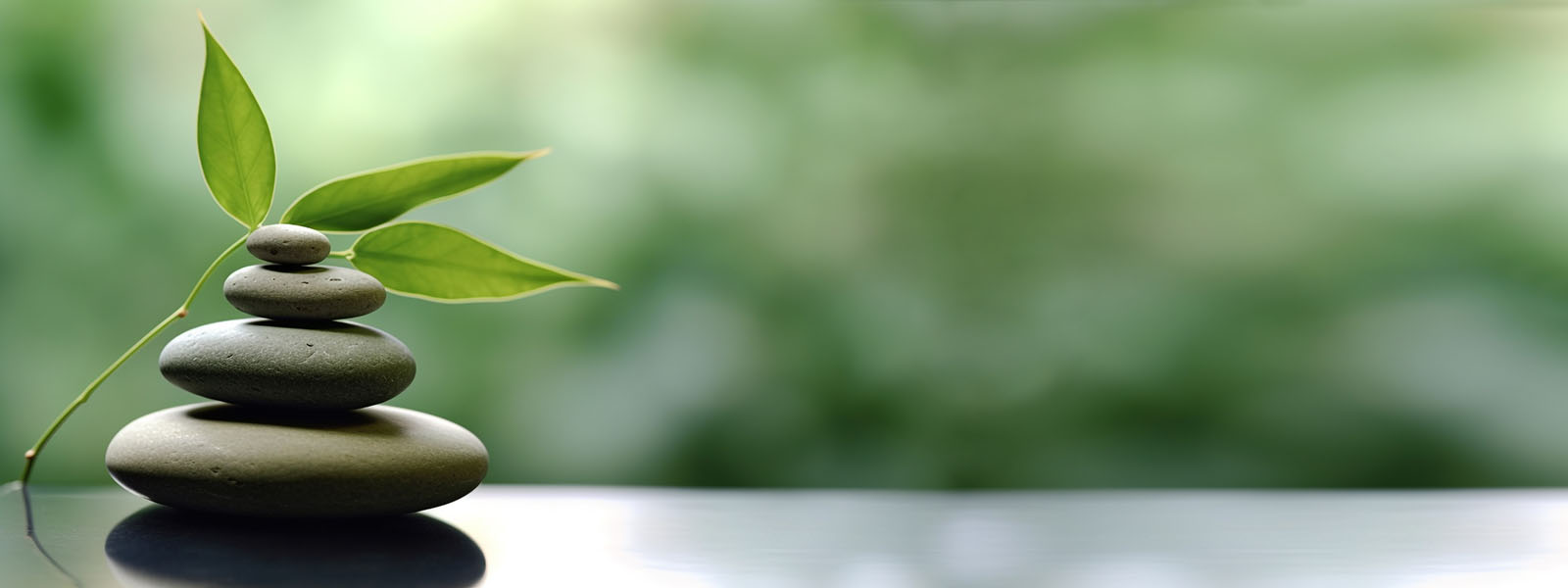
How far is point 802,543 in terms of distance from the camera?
2.61 ft

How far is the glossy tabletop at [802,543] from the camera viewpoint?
2.17 ft

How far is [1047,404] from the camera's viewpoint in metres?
1.18

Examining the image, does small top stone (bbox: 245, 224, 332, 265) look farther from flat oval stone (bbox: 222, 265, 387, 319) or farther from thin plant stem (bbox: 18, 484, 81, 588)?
thin plant stem (bbox: 18, 484, 81, 588)

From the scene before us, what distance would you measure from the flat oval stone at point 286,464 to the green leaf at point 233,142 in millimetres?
157

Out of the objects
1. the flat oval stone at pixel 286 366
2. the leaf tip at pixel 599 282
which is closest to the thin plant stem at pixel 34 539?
the flat oval stone at pixel 286 366

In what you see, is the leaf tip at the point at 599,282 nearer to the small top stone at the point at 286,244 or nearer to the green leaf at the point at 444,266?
the green leaf at the point at 444,266

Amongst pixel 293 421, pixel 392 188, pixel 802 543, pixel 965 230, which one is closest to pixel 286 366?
pixel 293 421

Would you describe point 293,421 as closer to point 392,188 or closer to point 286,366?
point 286,366

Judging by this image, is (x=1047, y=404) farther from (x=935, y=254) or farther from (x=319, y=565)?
(x=319, y=565)

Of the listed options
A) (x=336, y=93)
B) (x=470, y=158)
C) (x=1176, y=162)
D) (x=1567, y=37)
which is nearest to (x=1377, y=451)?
(x=1176, y=162)

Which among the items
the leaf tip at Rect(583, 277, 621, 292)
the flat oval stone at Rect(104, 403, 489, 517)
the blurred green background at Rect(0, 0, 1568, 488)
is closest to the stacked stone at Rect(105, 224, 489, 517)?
the flat oval stone at Rect(104, 403, 489, 517)

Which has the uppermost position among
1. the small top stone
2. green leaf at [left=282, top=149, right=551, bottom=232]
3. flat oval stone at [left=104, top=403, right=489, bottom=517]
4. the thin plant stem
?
green leaf at [left=282, top=149, right=551, bottom=232]

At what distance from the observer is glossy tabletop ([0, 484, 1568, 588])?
0.66 meters

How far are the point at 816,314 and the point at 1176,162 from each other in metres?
0.41
